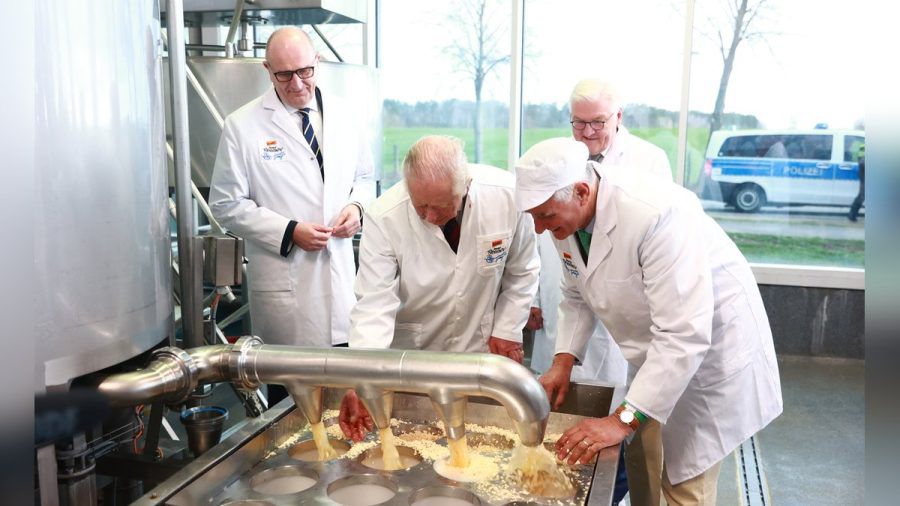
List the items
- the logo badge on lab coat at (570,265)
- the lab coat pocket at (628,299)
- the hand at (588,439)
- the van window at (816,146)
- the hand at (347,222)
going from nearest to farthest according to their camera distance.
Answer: the hand at (588,439) → the lab coat pocket at (628,299) → the logo badge on lab coat at (570,265) → the hand at (347,222) → the van window at (816,146)

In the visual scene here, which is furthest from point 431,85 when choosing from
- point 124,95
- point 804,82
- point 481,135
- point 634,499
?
point 124,95

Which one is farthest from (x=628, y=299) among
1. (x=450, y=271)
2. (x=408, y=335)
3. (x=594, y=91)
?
(x=594, y=91)

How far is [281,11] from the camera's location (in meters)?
2.87

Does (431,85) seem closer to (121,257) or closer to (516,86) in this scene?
(516,86)

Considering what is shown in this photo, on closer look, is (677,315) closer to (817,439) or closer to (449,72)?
(817,439)

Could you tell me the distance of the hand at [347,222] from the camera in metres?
2.46

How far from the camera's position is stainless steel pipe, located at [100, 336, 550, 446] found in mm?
1246

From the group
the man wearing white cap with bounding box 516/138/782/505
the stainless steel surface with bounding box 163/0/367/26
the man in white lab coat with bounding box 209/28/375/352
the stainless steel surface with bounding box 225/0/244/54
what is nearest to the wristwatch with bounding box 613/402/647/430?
the man wearing white cap with bounding box 516/138/782/505

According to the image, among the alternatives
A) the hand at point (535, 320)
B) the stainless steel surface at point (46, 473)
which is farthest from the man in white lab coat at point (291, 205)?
the stainless steel surface at point (46, 473)

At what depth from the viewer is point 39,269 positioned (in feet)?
3.21

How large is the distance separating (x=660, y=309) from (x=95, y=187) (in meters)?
A: 1.11

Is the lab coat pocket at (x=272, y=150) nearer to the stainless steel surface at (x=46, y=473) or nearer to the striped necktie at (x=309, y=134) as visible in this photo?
the striped necktie at (x=309, y=134)

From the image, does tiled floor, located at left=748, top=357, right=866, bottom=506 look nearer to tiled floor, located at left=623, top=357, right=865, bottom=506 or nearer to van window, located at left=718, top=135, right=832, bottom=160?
tiled floor, located at left=623, top=357, right=865, bottom=506

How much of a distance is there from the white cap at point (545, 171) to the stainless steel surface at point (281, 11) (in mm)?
1685
